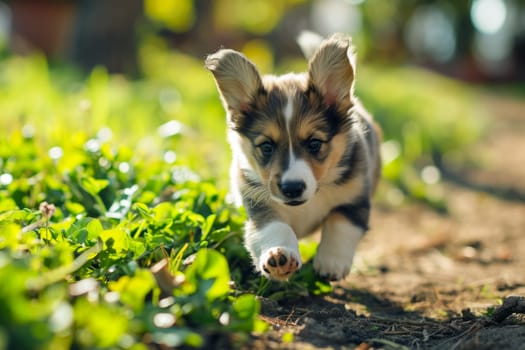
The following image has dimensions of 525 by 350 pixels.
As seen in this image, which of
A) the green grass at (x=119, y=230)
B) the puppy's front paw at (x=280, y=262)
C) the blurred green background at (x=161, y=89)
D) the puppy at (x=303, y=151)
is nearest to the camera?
the green grass at (x=119, y=230)

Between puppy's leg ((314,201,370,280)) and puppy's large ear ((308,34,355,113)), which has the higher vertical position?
puppy's large ear ((308,34,355,113))

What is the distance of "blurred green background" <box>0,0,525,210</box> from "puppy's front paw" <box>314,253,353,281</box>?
1.35 meters

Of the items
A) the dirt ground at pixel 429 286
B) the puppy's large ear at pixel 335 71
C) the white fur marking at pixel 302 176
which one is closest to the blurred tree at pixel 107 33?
the dirt ground at pixel 429 286

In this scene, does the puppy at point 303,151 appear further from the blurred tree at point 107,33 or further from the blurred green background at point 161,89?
the blurred tree at point 107,33

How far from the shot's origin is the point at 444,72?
28047 millimetres

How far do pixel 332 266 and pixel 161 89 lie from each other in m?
6.38

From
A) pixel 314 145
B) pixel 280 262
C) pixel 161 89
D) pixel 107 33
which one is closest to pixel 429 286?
pixel 314 145

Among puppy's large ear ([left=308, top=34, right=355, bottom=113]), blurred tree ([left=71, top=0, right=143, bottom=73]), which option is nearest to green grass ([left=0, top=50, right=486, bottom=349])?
puppy's large ear ([left=308, top=34, right=355, bottom=113])

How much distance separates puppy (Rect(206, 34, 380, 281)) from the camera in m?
3.45

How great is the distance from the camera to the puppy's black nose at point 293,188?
3248 millimetres

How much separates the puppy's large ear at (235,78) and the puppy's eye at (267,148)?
0.91 feet

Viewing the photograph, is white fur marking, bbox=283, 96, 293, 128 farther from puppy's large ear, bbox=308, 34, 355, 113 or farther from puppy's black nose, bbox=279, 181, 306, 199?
puppy's black nose, bbox=279, 181, 306, 199

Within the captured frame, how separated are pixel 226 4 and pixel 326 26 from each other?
6.57 metres

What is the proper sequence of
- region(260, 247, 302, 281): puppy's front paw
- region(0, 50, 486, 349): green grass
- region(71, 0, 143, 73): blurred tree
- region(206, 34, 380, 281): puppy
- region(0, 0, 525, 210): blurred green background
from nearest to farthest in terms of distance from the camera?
region(0, 50, 486, 349): green grass
region(260, 247, 302, 281): puppy's front paw
region(206, 34, 380, 281): puppy
region(0, 0, 525, 210): blurred green background
region(71, 0, 143, 73): blurred tree
